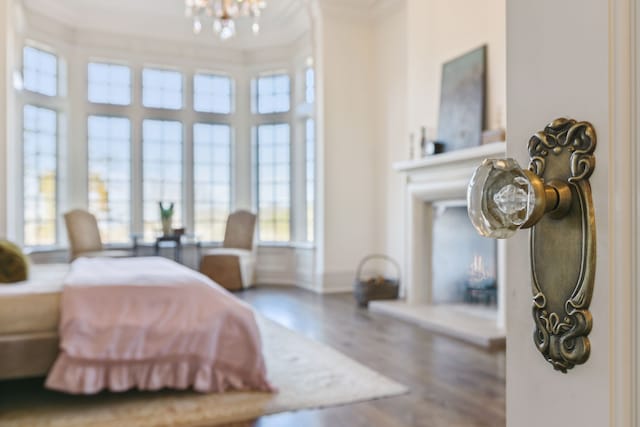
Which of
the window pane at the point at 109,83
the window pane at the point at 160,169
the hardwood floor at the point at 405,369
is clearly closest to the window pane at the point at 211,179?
the window pane at the point at 160,169

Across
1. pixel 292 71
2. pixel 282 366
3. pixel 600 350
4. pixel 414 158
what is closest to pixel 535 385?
pixel 600 350

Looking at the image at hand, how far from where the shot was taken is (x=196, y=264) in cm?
759

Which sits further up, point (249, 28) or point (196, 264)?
point (249, 28)

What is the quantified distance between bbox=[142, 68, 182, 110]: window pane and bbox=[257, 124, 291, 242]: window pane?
4.23 ft

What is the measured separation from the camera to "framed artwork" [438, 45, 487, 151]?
454 cm

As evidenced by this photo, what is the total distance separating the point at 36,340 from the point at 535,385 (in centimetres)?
268

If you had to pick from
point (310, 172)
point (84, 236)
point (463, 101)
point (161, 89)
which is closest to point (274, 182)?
point (310, 172)

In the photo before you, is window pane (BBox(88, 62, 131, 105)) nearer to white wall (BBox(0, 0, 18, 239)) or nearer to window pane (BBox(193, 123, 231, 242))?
window pane (BBox(193, 123, 231, 242))

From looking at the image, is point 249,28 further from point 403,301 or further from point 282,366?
point 282,366

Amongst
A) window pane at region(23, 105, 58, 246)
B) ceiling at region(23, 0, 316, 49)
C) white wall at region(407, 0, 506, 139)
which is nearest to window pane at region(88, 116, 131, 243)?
window pane at region(23, 105, 58, 246)

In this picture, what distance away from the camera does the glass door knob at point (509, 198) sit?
1.16 ft

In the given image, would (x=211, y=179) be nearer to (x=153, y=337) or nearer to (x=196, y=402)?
(x=153, y=337)

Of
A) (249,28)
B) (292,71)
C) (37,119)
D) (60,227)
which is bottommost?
(60,227)

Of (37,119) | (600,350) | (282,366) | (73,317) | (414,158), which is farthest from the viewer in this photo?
(37,119)
